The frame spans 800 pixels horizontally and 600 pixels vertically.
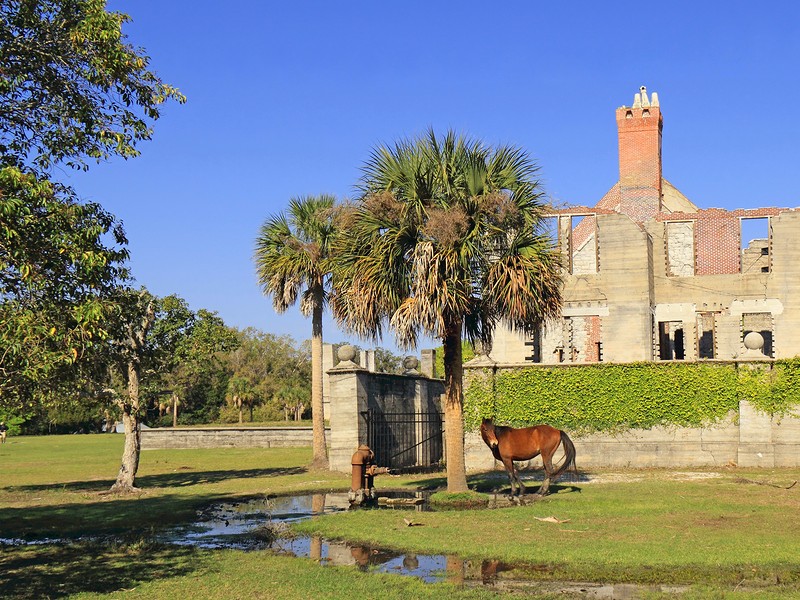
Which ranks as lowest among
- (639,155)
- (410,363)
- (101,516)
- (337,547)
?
(101,516)

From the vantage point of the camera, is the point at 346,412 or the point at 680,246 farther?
the point at 680,246

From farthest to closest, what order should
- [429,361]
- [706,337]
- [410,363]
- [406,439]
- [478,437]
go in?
1. [429,361]
2. [706,337]
3. [410,363]
4. [406,439]
5. [478,437]

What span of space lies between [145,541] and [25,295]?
4.96 meters

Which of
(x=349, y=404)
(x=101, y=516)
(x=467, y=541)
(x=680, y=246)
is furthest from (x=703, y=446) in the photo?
(x=680, y=246)

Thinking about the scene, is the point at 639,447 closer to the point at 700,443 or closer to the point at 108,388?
the point at 700,443

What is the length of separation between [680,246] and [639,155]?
16.2 feet

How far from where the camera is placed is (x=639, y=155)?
42812 mm

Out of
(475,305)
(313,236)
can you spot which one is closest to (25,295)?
(475,305)

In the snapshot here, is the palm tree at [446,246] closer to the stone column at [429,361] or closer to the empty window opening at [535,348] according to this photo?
the empty window opening at [535,348]

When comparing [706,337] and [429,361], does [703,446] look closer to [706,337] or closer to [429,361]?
[706,337]

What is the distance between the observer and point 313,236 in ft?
92.7

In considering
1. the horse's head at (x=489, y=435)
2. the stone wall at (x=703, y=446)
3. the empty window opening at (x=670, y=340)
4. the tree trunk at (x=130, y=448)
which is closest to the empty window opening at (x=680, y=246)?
the empty window opening at (x=670, y=340)

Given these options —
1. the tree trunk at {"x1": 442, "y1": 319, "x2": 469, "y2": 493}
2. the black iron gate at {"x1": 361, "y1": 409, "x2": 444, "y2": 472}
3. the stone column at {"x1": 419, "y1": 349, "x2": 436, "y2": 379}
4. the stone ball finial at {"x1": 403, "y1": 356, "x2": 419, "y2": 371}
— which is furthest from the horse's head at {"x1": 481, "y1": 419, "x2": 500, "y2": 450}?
the stone column at {"x1": 419, "y1": 349, "x2": 436, "y2": 379}

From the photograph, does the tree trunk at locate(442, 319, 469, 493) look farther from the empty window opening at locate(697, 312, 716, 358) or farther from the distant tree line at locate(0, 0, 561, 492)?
the empty window opening at locate(697, 312, 716, 358)
